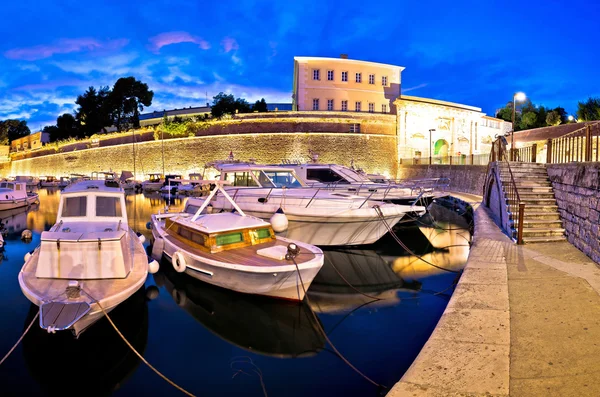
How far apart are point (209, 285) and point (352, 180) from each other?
7848 mm

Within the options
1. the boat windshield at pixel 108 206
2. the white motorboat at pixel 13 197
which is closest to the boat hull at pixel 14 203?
the white motorboat at pixel 13 197

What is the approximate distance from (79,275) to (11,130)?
104 metres

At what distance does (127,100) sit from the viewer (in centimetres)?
5656

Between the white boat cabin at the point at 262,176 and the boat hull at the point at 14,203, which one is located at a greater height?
the white boat cabin at the point at 262,176

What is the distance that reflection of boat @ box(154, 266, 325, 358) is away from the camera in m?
6.25

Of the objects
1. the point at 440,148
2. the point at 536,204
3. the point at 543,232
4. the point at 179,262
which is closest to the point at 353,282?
the point at 179,262

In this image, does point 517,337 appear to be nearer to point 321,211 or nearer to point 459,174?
point 321,211

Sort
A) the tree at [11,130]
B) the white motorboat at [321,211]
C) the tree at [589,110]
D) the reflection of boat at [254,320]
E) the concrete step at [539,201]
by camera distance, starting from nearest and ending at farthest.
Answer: the reflection of boat at [254,320], the concrete step at [539,201], the white motorboat at [321,211], the tree at [589,110], the tree at [11,130]

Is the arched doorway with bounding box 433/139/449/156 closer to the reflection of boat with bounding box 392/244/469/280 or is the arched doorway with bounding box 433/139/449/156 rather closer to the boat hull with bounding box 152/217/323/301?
the reflection of boat with bounding box 392/244/469/280

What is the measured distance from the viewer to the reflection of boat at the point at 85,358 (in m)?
5.16

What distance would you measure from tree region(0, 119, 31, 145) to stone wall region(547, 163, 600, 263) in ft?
314

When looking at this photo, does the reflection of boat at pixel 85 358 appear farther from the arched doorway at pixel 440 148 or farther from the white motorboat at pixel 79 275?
the arched doorway at pixel 440 148

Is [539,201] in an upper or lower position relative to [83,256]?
upper

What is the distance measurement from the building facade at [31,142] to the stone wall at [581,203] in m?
80.6
